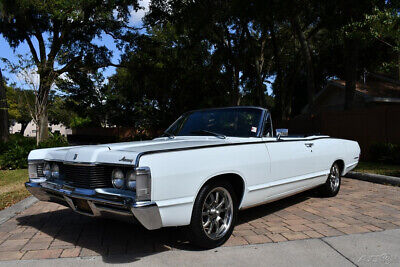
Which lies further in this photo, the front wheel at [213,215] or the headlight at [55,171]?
the headlight at [55,171]

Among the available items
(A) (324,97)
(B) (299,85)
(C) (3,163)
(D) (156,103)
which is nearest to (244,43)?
(D) (156,103)

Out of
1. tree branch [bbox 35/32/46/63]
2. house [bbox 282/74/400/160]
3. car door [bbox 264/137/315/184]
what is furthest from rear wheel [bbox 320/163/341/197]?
tree branch [bbox 35/32/46/63]

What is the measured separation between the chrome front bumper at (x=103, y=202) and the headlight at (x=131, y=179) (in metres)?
0.06

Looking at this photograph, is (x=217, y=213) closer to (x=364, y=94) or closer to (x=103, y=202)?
(x=103, y=202)

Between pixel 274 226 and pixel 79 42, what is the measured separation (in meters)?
21.8

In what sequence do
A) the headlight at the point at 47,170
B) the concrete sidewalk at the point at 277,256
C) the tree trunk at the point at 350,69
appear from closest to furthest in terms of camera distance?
the concrete sidewalk at the point at 277,256 < the headlight at the point at 47,170 < the tree trunk at the point at 350,69

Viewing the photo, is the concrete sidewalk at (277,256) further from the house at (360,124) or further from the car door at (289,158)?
the house at (360,124)

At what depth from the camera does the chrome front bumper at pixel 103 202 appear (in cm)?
301

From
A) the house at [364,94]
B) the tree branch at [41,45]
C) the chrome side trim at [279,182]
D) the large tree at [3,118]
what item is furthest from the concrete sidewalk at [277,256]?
the tree branch at [41,45]

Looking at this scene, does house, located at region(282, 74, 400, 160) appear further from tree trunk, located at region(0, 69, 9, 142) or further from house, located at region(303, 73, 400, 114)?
tree trunk, located at region(0, 69, 9, 142)

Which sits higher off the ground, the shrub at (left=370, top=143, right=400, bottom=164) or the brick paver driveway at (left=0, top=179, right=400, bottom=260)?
the shrub at (left=370, top=143, right=400, bottom=164)

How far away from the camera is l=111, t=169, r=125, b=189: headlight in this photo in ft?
10.8

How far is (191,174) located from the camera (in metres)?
3.33

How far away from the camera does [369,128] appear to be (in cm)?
1205
